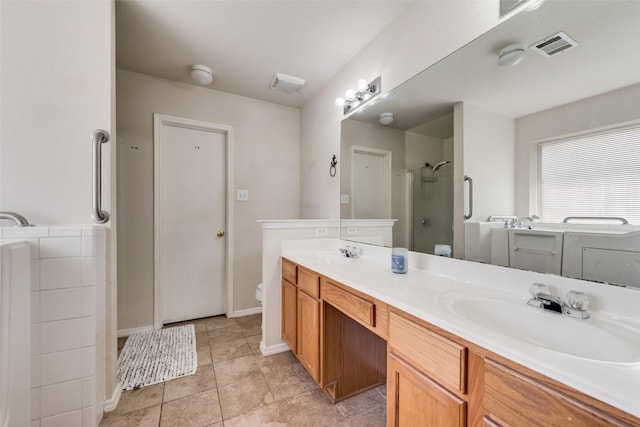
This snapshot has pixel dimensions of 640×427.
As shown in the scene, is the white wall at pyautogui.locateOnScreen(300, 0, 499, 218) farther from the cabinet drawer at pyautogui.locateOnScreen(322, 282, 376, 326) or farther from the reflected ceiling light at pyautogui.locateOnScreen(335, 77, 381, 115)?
the cabinet drawer at pyautogui.locateOnScreen(322, 282, 376, 326)

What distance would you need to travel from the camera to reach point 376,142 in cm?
195

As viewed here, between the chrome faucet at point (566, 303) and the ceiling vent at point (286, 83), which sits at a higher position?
the ceiling vent at point (286, 83)

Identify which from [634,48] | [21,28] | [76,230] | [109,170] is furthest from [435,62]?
[21,28]

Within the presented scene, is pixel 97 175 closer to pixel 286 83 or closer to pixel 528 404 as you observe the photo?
pixel 286 83

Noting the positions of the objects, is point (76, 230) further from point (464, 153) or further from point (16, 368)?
point (464, 153)

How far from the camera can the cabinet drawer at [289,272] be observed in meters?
1.83

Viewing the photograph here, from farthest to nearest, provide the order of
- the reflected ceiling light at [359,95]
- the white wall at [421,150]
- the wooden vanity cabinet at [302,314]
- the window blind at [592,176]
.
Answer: the reflected ceiling light at [359,95] → the wooden vanity cabinet at [302,314] → the white wall at [421,150] → the window blind at [592,176]

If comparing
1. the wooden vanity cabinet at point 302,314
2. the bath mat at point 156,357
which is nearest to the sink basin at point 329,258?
the wooden vanity cabinet at point 302,314

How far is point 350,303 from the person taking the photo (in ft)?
4.09

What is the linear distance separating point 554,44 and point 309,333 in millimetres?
1825

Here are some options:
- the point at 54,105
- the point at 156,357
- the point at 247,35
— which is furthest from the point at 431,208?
the point at 156,357

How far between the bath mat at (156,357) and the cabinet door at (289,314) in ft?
2.27

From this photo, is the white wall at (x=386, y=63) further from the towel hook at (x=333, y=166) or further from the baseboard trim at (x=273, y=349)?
the baseboard trim at (x=273, y=349)

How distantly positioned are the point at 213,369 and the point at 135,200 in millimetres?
1664
